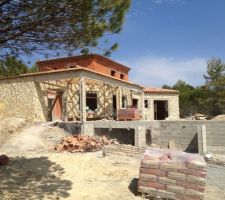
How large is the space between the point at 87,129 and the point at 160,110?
16.9m

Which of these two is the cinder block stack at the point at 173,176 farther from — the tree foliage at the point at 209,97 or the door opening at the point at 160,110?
the tree foliage at the point at 209,97

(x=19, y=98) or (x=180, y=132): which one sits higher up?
(x=19, y=98)

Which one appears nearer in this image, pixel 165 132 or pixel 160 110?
pixel 165 132

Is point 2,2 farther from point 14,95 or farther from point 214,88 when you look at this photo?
point 214,88

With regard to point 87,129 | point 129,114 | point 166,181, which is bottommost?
point 166,181

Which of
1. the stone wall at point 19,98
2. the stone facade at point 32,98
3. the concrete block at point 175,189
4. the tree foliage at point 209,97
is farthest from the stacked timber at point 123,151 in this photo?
the tree foliage at point 209,97

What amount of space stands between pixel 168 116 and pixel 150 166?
23.9 m

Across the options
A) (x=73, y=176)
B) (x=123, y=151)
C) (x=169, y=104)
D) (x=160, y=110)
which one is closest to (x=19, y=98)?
(x=123, y=151)

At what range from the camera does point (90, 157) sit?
539 inches

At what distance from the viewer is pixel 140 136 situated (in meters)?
17.0

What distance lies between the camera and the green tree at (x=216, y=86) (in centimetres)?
4031

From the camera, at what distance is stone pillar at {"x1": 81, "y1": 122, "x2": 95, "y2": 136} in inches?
699

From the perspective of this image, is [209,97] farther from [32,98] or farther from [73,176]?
[73,176]

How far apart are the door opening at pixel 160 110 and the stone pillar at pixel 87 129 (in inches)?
602
